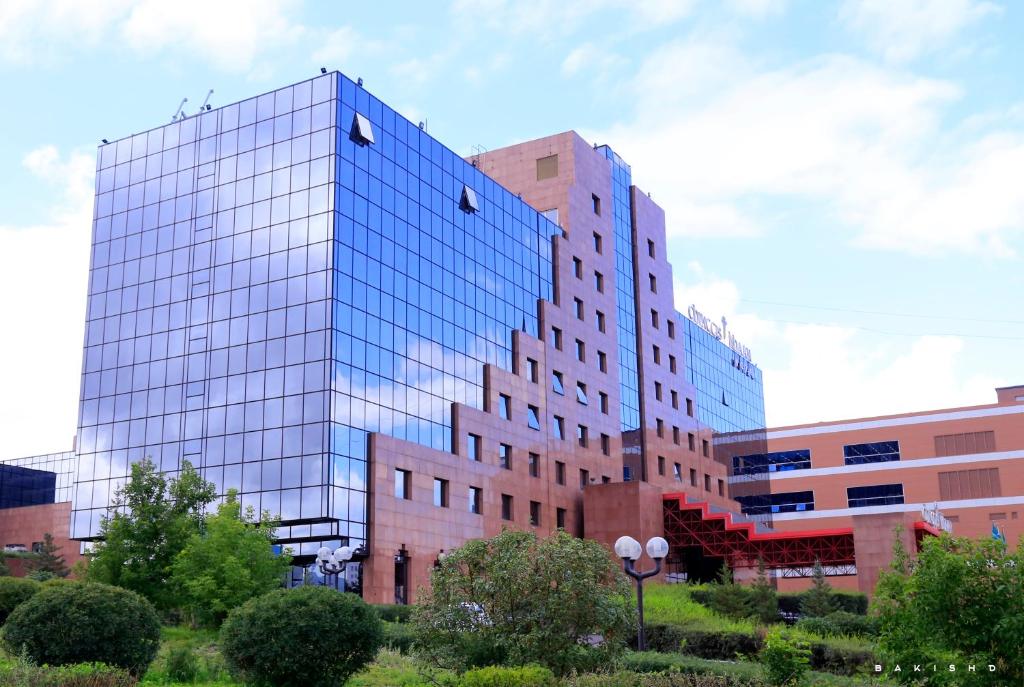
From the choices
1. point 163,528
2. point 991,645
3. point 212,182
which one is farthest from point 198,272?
point 991,645

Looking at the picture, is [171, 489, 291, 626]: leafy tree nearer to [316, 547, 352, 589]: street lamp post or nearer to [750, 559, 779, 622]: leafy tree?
[316, 547, 352, 589]: street lamp post

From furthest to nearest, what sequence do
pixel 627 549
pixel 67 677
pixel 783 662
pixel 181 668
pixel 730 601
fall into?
pixel 730 601 < pixel 627 549 < pixel 181 668 < pixel 783 662 < pixel 67 677

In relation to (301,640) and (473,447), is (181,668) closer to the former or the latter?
(301,640)

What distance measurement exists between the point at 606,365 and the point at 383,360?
25.2m

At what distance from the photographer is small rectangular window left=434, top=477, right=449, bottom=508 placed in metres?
60.6

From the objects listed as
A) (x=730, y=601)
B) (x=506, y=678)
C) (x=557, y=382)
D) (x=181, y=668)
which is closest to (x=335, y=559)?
(x=181, y=668)

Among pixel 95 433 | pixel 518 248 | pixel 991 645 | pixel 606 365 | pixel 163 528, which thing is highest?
pixel 518 248

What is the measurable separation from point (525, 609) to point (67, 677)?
906cm

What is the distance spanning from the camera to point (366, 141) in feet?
A: 200

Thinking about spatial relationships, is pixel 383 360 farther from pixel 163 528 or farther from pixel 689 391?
pixel 689 391

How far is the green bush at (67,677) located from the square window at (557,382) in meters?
52.1

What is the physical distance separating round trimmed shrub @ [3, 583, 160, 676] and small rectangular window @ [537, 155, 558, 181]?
57694 millimetres

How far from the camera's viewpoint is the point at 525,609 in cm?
2331

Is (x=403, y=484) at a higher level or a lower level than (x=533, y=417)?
lower
